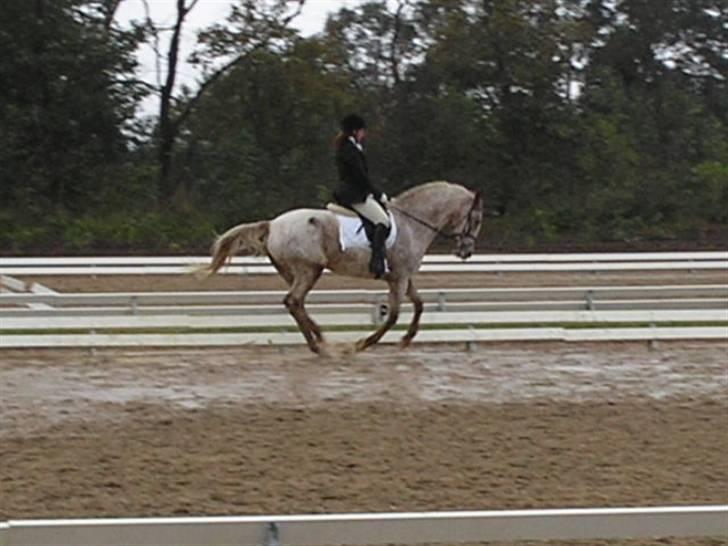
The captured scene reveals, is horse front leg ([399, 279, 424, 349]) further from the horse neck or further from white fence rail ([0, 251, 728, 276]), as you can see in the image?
white fence rail ([0, 251, 728, 276])

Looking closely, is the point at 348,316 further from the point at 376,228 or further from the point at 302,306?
the point at 376,228

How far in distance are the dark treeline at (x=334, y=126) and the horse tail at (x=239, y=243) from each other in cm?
1633

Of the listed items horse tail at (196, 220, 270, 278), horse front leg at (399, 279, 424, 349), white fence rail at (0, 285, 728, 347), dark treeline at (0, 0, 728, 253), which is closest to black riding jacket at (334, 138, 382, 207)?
horse tail at (196, 220, 270, 278)

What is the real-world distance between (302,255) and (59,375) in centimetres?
245

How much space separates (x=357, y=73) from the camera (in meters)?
34.0

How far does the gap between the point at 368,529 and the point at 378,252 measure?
741 cm

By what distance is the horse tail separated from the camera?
11523mm

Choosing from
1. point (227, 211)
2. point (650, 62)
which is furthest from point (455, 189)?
point (650, 62)

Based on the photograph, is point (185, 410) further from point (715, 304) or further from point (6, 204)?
point (6, 204)

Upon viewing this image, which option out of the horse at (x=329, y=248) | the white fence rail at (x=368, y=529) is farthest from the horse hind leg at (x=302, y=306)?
the white fence rail at (x=368, y=529)

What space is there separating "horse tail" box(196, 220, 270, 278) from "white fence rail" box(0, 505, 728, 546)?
768cm

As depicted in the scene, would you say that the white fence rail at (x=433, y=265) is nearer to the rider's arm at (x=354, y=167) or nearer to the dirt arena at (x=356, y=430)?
the dirt arena at (x=356, y=430)

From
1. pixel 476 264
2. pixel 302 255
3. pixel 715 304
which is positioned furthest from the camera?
pixel 476 264

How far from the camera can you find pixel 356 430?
777 centimetres
